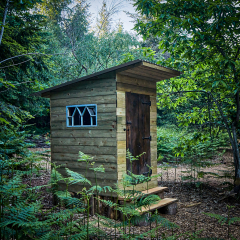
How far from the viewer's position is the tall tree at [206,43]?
5074 millimetres

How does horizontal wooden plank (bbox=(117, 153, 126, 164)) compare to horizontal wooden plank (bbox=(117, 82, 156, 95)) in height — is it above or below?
below

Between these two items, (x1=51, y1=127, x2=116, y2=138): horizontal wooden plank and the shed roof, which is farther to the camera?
(x1=51, y1=127, x2=116, y2=138): horizontal wooden plank

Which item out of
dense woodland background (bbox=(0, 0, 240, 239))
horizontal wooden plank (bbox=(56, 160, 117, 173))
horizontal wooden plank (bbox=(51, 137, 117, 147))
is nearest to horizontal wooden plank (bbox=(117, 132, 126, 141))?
horizontal wooden plank (bbox=(51, 137, 117, 147))

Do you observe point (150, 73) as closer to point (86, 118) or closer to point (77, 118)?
point (86, 118)

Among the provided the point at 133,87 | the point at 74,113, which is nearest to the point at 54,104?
the point at 74,113

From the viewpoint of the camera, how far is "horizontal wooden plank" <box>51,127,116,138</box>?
16.6 ft

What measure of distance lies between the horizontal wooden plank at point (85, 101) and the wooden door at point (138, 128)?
1.41 feet

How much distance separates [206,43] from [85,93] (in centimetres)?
301

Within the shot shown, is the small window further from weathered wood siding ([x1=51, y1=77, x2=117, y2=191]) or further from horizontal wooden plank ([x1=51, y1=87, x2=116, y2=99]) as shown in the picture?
horizontal wooden plank ([x1=51, y1=87, x2=116, y2=99])

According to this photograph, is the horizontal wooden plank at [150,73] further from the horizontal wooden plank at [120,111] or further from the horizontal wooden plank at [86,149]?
the horizontal wooden plank at [86,149]

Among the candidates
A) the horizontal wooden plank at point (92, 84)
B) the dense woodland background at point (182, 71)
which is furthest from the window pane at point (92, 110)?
the dense woodland background at point (182, 71)

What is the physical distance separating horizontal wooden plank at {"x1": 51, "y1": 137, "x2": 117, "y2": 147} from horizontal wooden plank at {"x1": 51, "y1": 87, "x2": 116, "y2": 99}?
0.98 meters

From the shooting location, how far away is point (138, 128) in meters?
5.61

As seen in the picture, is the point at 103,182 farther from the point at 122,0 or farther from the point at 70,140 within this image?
the point at 122,0
